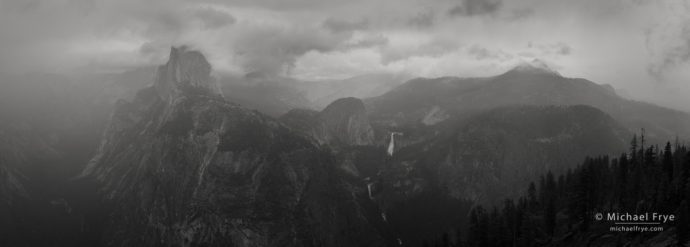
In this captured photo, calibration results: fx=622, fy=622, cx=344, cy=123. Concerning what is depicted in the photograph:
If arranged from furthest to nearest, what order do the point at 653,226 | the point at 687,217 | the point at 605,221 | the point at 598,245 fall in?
the point at 605,221 → the point at 598,245 → the point at 653,226 → the point at 687,217

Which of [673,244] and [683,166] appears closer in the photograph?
[673,244]

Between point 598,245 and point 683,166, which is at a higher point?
point 683,166

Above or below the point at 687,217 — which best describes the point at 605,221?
below

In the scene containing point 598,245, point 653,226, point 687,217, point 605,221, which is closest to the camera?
point 687,217

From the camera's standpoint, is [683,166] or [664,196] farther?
[683,166]

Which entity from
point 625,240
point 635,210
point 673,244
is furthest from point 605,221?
point 673,244

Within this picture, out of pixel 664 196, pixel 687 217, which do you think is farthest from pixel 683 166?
pixel 687 217

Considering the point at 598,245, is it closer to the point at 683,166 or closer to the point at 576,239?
the point at 576,239

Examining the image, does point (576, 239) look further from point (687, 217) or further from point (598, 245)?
point (687, 217)

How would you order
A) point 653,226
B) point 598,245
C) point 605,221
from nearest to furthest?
1. point 653,226
2. point 598,245
3. point 605,221
